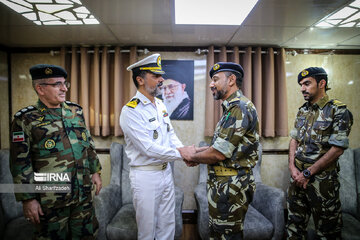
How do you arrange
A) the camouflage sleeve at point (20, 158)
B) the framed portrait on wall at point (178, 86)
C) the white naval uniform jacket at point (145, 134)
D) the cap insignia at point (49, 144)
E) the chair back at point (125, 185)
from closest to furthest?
the camouflage sleeve at point (20, 158), the cap insignia at point (49, 144), the white naval uniform jacket at point (145, 134), the chair back at point (125, 185), the framed portrait on wall at point (178, 86)

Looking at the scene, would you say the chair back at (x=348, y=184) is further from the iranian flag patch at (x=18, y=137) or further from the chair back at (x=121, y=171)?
the iranian flag patch at (x=18, y=137)

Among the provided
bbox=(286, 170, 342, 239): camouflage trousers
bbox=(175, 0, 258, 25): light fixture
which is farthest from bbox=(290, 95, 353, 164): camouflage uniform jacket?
bbox=(175, 0, 258, 25): light fixture

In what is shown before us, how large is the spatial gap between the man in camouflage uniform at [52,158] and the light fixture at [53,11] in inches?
30.8

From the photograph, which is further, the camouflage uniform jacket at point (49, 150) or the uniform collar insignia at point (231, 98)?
the uniform collar insignia at point (231, 98)

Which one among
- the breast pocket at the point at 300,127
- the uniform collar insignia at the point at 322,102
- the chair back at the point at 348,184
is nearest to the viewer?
the uniform collar insignia at the point at 322,102

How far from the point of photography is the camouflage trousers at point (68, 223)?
57.5 inches

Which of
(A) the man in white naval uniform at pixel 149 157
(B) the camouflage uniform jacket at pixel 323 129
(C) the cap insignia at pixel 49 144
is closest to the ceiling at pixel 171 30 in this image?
(A) the man in white naval uniform at pixel 149 157

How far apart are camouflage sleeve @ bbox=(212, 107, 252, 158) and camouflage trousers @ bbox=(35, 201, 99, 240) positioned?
49.2 inches

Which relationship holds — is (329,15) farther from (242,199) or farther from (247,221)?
(247,221)

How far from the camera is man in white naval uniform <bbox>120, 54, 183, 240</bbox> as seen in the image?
1767 millimetres

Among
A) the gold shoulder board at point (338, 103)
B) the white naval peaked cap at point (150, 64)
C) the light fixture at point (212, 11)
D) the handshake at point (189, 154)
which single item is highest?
the light fixture at point (212, 11)

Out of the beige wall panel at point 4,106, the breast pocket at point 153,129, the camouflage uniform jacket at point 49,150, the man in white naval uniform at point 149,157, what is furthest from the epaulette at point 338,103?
the beige wall panel at point 4,106

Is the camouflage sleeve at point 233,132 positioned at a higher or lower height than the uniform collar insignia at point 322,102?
lower

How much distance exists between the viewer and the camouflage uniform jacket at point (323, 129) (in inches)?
71.1
